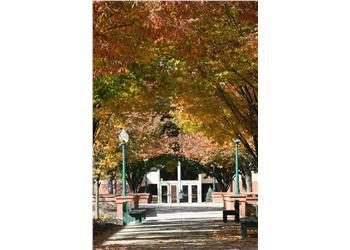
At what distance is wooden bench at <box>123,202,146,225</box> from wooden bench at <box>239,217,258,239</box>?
123cm

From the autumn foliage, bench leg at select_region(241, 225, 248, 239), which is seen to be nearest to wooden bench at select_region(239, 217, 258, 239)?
bench leg at select_region(241, 225, 248, 239)

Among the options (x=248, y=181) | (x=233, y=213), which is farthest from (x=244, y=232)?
(x=248, y=181)

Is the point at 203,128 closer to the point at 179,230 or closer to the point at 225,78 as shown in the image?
the point at 225,78

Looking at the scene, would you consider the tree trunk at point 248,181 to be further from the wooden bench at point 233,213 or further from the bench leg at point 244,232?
the bench leg at point 244,232

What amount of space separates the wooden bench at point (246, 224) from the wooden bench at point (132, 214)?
1.23m

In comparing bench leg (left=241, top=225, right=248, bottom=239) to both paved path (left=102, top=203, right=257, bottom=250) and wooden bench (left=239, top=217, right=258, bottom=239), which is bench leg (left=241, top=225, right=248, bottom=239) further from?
paved path (left=102, top=203, right=257, bottom=250)

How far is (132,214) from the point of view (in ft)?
28.6

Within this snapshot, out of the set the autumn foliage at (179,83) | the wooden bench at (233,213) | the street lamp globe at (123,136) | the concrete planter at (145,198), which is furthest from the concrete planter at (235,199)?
the street lamp globe at (123,136)

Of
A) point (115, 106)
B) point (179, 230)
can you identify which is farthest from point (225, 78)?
point (179, 230)

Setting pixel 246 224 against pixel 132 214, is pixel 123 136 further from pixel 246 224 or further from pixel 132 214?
pixel 246 224

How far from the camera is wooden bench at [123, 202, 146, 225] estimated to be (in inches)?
342

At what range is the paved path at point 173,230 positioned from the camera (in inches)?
340
